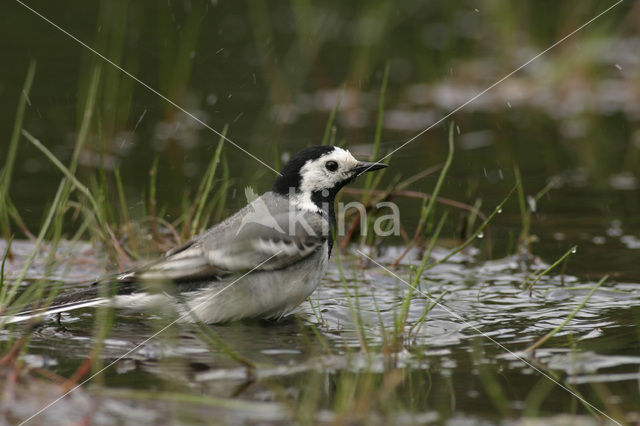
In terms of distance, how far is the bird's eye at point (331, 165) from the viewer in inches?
272

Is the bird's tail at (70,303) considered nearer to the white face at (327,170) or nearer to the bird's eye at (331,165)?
the white face at (327,170)

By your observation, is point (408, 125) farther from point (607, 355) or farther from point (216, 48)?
point (607, 355)

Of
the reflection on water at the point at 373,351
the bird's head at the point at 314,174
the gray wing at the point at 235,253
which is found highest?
the bird's head at the point at 314,174

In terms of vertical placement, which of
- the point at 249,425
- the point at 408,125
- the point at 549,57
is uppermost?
the point at 549,57

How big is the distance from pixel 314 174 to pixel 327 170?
11cm

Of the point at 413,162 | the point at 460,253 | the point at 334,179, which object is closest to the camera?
the point at 334,179

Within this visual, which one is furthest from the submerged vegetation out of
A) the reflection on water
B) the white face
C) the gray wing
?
the white face

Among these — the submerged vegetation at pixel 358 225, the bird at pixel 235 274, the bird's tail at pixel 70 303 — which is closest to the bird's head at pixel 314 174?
the bird at pixel 235 274

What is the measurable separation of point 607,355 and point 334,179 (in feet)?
7.41

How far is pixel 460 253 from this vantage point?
806cm

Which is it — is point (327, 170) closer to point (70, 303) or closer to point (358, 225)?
point (358, 225)

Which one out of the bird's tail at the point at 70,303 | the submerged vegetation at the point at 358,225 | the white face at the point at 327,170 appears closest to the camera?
the submerged vegetation at the point at 358,225

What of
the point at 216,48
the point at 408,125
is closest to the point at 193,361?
the point at 408,125

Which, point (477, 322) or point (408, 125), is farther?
point (408, 125)
